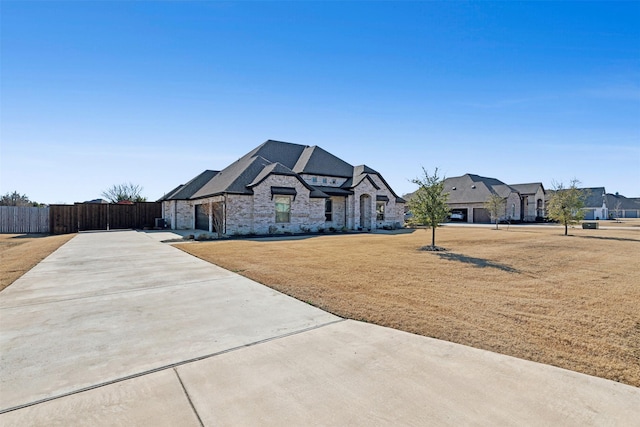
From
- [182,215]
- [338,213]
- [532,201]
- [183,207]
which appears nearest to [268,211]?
[338,213]

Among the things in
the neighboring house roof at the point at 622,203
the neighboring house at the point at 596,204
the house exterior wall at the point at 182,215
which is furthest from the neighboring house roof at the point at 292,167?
the neighboring house roof at the point at 622,203

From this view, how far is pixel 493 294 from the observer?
648 cm

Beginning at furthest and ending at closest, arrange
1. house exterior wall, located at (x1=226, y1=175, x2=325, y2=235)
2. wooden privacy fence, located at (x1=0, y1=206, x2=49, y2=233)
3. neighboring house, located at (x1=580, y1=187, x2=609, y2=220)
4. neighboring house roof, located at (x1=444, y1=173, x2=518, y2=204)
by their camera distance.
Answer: neighboring house, located at (x1=580, y1=187, x2=609, y2=220) → neighboring house roof, located at (x1=444, y1=173, x2=518, y2=204) → wooden privacy fence, located at (x1=0, y1=206, x2=49, y2=233) → house exterior wall, located at (x1=226, y1=175, x2=325, y2=235)

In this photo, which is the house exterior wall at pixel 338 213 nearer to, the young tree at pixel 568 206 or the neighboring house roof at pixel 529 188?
the young tree at pixel 568 206

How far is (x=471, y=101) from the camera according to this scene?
54.9ft

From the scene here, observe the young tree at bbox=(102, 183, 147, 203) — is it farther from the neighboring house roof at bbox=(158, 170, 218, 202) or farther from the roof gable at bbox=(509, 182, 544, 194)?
the roof gable at bbox=(509, 182, 544, 194)

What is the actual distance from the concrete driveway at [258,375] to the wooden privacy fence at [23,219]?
2653 centimetres

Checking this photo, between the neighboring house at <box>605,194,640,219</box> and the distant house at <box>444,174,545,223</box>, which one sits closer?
the distant house at <box>444,174,545,223</box>

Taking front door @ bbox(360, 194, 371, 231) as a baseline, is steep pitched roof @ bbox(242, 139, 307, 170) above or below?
above

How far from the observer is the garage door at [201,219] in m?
24.5

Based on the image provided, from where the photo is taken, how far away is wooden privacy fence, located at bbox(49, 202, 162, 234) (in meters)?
25.2

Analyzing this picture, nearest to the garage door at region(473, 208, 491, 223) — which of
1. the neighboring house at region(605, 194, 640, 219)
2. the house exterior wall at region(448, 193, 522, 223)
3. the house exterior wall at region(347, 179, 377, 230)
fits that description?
the house exterior wall at region(448, 193, 522, 223)

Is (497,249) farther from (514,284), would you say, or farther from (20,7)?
(20,7)

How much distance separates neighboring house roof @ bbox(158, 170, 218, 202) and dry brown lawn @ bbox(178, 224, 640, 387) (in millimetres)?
16133
